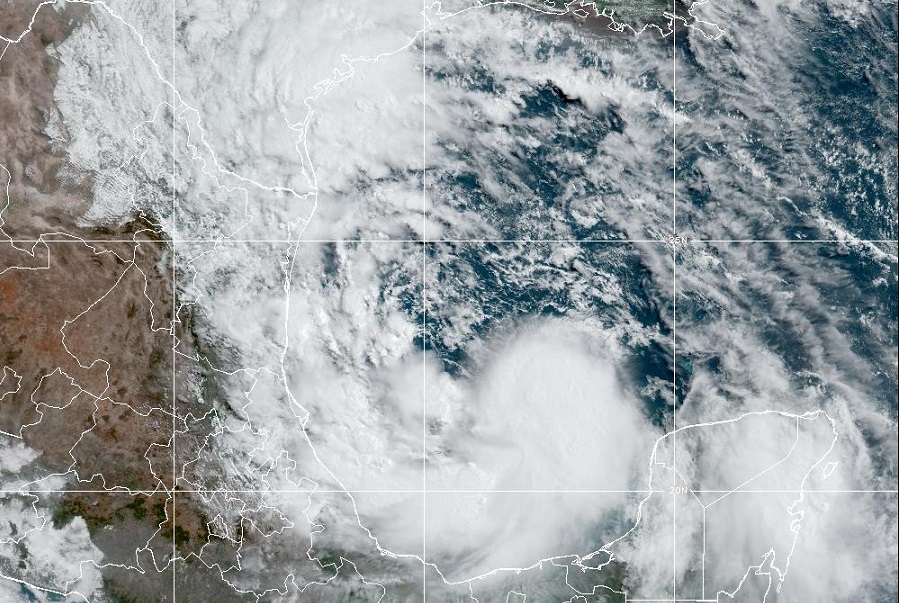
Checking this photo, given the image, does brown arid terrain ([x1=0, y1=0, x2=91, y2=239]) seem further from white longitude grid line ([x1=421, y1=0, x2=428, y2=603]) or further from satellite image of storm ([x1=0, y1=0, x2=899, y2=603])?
white longitude grid line ([x1=421, y1=0, x2=428, y2=603])

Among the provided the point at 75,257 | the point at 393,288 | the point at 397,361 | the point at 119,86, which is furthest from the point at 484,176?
the point at 75,257

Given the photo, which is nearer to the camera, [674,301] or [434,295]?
[434,295]

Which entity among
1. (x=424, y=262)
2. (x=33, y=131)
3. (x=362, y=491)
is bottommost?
(x=362, y=491)

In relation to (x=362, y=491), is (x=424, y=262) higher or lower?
higher

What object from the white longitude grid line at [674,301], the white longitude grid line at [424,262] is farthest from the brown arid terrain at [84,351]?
the white longitude grid line at [674,301]

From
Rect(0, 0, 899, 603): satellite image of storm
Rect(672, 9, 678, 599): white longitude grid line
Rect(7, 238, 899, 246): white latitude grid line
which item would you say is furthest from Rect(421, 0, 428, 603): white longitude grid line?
Rect(672, 9, 678, 599): white longitude grid line

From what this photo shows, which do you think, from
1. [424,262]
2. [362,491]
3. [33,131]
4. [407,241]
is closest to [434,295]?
[424,262]

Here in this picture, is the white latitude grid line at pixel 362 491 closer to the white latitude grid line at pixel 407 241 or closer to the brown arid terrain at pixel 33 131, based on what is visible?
the white latitude grid line at pixel 407 241

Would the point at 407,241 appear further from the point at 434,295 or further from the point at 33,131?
the point at 33,131
